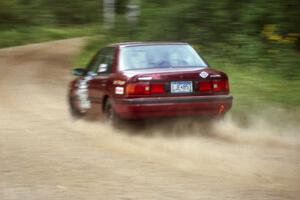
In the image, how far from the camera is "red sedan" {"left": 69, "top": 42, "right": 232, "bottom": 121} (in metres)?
8.88

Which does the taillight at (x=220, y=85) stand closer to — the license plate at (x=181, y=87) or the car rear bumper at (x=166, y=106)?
the car rear bumper at (x=166, y=106)

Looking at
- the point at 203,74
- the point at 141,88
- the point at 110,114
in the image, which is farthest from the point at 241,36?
the point at 141,88

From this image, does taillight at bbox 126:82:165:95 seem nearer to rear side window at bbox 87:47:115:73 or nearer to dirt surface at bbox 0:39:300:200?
dirt surface at bbox 0:39:300:200

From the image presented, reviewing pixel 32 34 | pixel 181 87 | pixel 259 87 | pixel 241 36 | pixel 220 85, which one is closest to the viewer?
pixel 181 87

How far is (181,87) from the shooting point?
29.5 ft

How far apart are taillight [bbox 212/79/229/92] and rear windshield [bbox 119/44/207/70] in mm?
467

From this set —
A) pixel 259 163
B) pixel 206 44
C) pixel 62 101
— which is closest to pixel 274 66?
pixel 206 44

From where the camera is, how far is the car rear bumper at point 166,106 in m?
8.85

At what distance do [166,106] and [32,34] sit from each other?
31548 millimetres

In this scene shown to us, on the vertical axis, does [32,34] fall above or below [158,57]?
below

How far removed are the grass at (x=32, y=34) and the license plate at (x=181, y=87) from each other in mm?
23615

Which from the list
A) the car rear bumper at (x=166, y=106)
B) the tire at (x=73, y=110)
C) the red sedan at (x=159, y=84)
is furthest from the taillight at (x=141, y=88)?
the tire at (x=73, y=110)

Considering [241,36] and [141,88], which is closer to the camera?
[141,88]

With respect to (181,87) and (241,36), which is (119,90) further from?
(241,36)
